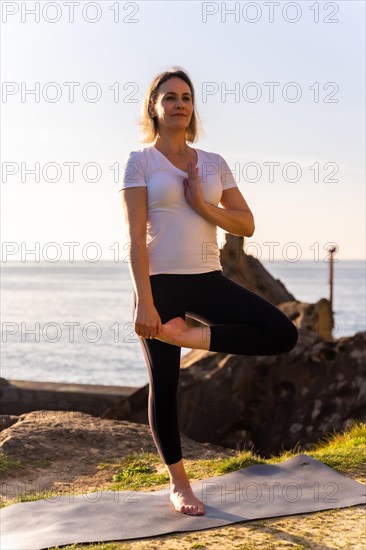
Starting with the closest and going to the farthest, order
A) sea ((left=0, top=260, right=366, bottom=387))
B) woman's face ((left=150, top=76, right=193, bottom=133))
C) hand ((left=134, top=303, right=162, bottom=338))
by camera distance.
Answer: hand ((left=134, top=303, right=162, bottom=338)), woman's face ((left=150, top=76, right=193, bottom=133)), sea ((left=0, top=260, right=366, bottom=387))

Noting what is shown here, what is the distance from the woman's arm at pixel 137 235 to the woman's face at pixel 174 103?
1.57ft

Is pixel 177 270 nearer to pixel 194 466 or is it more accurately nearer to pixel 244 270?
pixel 194 466

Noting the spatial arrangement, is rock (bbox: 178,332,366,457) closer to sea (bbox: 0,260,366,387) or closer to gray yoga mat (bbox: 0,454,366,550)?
sea (bbox: 0,260,366,387)

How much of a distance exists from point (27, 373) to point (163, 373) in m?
24.1

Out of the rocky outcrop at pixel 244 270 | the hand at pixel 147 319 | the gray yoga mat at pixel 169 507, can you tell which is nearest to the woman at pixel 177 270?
the hand at pixel 147 319

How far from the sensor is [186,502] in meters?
4.57

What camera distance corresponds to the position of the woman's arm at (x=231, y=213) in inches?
174

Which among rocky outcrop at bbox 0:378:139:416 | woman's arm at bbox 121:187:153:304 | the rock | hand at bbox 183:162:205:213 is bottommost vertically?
rocky outcrop at bbox 0:378:139:416

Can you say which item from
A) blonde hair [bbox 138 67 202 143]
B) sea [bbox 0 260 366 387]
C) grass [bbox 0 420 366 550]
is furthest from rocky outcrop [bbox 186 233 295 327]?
blonde hair [bbox 138 67 202 143]

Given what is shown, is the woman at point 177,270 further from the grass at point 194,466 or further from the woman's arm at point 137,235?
the grass at point 194,466

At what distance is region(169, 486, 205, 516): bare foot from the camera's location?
4516mm

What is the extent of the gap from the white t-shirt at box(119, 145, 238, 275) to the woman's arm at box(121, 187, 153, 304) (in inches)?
2.3

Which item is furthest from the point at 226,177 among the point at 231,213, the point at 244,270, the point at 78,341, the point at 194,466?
the point at 78,341

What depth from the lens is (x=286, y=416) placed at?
29.1 feet
